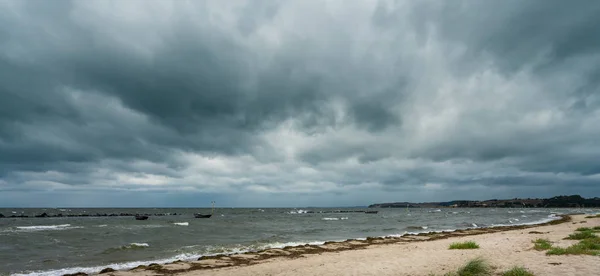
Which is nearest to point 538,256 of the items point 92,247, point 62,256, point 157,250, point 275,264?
point 275,264

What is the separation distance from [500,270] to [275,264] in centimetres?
945

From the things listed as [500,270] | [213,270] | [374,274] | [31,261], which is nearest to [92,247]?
[31,261]

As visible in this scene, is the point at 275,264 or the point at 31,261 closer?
the point at 275,264

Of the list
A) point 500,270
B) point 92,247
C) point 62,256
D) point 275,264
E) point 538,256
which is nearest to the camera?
point 500,270

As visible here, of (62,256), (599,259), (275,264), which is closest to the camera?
(599,259)

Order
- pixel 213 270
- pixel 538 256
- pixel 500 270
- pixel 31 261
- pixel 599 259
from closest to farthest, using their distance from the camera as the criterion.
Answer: pixel 500 270, pixel 599 259, pixel 538 256, pixel 213 270, pixel 31 261

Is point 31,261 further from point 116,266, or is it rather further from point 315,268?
point 315,268

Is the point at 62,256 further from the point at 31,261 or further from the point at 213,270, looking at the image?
the point at 213,270

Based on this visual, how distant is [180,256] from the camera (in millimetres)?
22281

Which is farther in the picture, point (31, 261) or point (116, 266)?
point (31, 261)

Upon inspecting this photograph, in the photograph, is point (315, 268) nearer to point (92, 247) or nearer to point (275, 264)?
point (275, 264)

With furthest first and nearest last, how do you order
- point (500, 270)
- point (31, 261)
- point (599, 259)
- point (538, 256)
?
point (31, 261) < point (538, 256) < point (599, 259) < point (500, 270)

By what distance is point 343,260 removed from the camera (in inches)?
667

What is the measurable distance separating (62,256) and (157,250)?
5.88 metres
